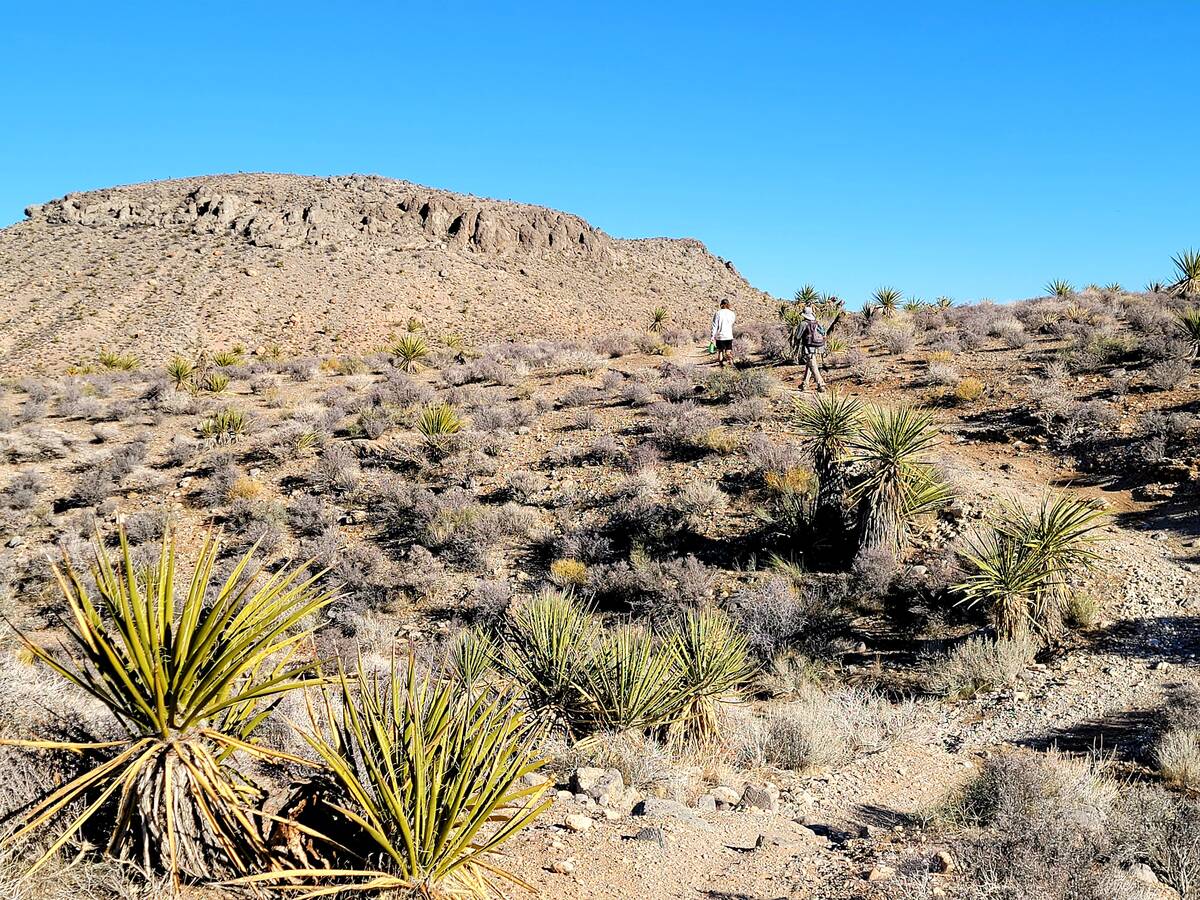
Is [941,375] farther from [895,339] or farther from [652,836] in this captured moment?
[652,836]

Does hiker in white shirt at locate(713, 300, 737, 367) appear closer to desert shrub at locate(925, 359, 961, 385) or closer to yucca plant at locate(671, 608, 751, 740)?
desert shrub at locate(925, 359, 961, 385)

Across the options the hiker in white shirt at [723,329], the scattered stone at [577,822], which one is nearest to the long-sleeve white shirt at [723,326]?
the hiker in white shirt at [723,329]

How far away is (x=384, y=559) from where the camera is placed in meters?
12.5

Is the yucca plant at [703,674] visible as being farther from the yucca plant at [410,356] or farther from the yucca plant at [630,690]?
the yucca plant at [410,356]

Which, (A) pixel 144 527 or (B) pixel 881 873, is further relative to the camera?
(A) pixel 144 527

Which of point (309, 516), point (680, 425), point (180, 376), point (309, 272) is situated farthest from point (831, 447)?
point (309, 272)

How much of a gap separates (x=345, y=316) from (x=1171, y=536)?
4284 cm

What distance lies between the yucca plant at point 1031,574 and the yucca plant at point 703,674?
296 cm

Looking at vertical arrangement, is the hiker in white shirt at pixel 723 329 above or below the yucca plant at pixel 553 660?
above

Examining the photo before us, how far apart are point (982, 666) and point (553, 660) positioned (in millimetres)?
4668

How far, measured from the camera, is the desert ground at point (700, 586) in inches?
160

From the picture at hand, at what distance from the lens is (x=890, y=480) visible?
33.0ft

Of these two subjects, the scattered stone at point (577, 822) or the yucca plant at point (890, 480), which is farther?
the yucca plant at point (890, 480)

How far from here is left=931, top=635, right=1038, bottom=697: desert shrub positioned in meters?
7.85
